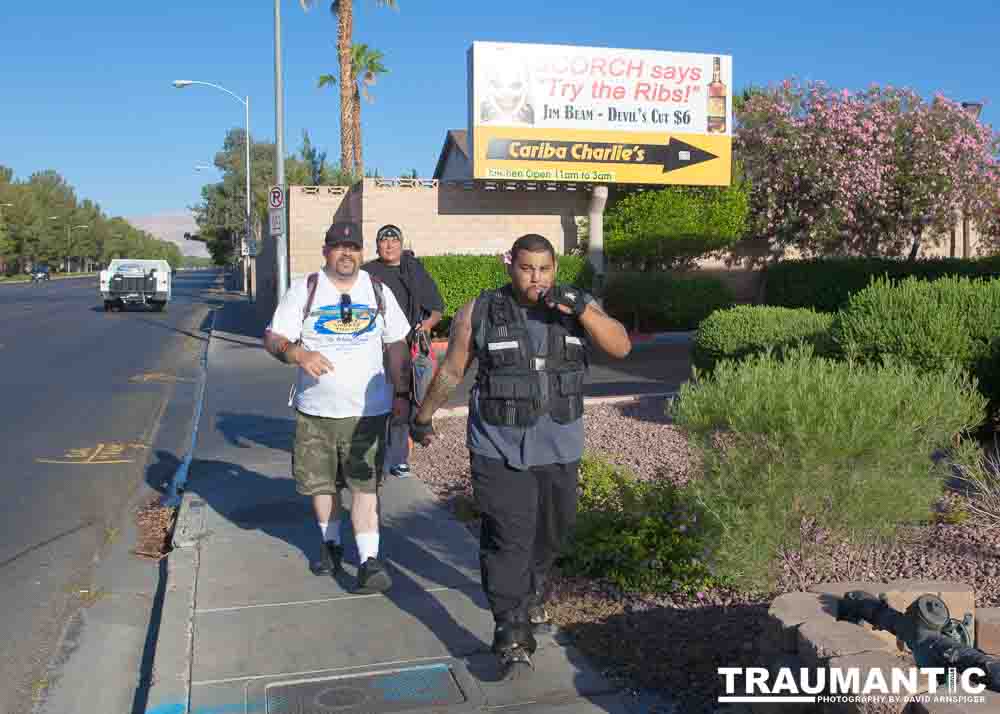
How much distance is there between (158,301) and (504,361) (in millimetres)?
35201

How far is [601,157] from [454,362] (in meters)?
19.3

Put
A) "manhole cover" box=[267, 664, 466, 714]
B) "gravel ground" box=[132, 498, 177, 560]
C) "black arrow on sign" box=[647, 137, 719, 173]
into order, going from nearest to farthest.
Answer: "manhole cover" box=[267, 664, 466, 714]
"gravel ground" box=[132, 498, 177, 560]
"black arrow on sign" box=[647, 137, 719, 173]

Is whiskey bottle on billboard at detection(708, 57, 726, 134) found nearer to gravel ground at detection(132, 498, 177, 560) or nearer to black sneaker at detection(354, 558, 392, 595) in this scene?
gravel ground at detection(132, 498, 177, 560)

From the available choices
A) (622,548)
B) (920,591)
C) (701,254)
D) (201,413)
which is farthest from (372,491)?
(701,254)

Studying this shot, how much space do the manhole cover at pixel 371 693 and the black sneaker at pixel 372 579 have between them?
0.96 metres

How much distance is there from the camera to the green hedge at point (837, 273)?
1983 centimetres

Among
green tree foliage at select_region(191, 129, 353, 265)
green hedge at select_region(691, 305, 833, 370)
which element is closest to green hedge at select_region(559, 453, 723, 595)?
green hedge at select_region(691, 305, 833, 370)

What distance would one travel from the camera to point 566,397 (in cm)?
405

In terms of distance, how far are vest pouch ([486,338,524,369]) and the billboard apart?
18389 millimetres

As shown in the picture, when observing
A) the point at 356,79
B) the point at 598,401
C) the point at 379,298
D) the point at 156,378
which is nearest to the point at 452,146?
the point at 356,79

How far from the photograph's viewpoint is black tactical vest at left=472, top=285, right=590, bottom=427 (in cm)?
397

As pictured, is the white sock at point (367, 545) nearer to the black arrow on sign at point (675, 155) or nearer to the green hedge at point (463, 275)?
the green hedge at point (463, 275)

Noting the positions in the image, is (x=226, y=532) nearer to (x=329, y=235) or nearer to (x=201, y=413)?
(x=329, y=235)

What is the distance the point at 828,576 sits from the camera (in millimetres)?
4527
